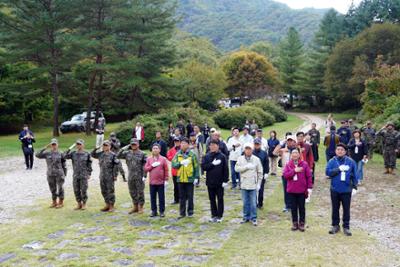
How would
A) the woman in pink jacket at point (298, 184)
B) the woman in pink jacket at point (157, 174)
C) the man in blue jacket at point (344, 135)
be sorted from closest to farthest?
1. the woman in pink jacket at point (298, 184)
2. the woman in pink jacket at point (157, 174)
3. the man in blue jacket at point (344, 135)

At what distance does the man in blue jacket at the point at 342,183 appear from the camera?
830 cm

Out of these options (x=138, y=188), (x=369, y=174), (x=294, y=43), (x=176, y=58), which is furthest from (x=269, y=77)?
(x=138, y=188)

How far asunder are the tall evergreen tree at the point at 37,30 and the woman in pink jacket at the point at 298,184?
21038 millimetres

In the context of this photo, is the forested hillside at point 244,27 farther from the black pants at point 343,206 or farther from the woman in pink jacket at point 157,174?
the black pants at point 343,206

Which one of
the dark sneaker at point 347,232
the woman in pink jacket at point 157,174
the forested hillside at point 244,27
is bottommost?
the dark sneaker at point 347,232

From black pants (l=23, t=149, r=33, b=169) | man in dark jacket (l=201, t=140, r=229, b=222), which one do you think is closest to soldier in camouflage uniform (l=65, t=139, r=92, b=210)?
man in dark jacket (l=201, t=140, r=229, b=222)

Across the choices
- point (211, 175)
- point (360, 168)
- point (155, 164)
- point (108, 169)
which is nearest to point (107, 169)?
point (108, 169)

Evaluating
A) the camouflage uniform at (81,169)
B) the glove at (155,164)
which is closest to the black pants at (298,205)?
the glove at (155,164)

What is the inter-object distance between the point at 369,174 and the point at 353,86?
3076 centimetres

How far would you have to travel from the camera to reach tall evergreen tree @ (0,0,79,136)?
26562mm

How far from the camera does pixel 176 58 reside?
32.8m

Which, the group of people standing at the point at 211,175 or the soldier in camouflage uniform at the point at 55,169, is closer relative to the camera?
the group of people standing at the point at 211,175

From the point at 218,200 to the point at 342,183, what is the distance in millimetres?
2620

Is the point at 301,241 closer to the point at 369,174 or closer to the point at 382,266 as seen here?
the point at 382,266
